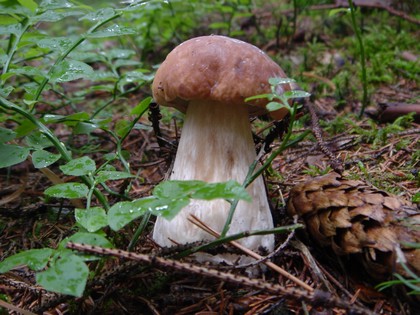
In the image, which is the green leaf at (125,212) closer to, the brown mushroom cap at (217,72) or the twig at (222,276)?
the twig at (222,276)

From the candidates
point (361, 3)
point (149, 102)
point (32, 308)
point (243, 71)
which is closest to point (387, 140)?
point (243, 71)

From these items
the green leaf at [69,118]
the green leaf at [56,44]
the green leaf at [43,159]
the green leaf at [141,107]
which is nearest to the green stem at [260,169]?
the green leaf at [141,107]

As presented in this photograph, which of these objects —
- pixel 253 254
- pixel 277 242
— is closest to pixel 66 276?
pixel 253 254

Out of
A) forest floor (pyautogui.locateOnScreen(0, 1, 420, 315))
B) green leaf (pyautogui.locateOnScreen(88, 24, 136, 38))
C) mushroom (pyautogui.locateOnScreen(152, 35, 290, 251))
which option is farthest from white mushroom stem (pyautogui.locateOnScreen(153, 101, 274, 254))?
green leaf (pyautogui.locateOnScreen(88, 24, 136, 38))

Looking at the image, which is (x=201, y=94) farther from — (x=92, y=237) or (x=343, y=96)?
(x=343, y=96)

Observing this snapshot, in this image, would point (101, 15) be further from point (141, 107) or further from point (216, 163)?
point (216, 163)

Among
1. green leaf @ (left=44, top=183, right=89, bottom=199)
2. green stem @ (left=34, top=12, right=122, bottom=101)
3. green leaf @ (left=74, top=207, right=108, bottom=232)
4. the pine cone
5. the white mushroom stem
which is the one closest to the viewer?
green leaf @ (left=74, top=207, right=108, bottom=232)

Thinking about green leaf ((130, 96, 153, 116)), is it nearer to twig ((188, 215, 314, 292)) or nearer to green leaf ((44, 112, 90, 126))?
green leaf ((44, 112, 90, 126))
